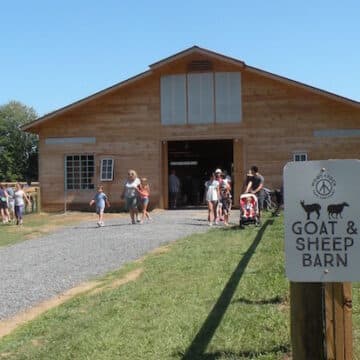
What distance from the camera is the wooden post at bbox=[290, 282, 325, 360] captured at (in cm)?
321

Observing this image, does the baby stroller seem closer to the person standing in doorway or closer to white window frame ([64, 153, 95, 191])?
the person standing in doorway

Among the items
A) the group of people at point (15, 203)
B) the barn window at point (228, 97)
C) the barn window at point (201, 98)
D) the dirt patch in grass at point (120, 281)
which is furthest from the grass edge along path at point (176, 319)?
the barn window at point (201, 98)

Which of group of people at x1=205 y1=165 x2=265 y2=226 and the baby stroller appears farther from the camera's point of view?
group of people at x1=205 y1=165 x2=265 y2=226

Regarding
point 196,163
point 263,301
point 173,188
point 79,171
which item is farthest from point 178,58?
point 263,301

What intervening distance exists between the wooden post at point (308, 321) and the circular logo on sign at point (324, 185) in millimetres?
543

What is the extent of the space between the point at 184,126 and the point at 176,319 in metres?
17.9

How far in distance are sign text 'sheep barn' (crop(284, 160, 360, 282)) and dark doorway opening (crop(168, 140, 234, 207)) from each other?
26366 millimetres

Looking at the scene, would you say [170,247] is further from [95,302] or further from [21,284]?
[95,302]

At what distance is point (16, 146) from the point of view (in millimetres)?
90062

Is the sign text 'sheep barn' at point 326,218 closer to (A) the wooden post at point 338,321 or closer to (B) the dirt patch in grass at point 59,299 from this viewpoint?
(A) the wooden post at point 338,321

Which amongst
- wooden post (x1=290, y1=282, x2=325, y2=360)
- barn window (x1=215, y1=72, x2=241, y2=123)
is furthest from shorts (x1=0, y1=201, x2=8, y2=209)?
wooden post (x1=290, y1=282, x2=325, y2=360)

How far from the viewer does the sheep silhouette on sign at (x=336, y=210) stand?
2.94 m

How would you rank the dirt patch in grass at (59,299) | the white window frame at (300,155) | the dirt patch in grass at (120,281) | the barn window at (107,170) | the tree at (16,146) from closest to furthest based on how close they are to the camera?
the dirt patch in grass at (59,299), the dirt patch in grass at (120,281), the white window frame at (300,155), the barn window at (107,170), the tree at (16,146)

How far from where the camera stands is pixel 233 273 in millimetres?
7996
